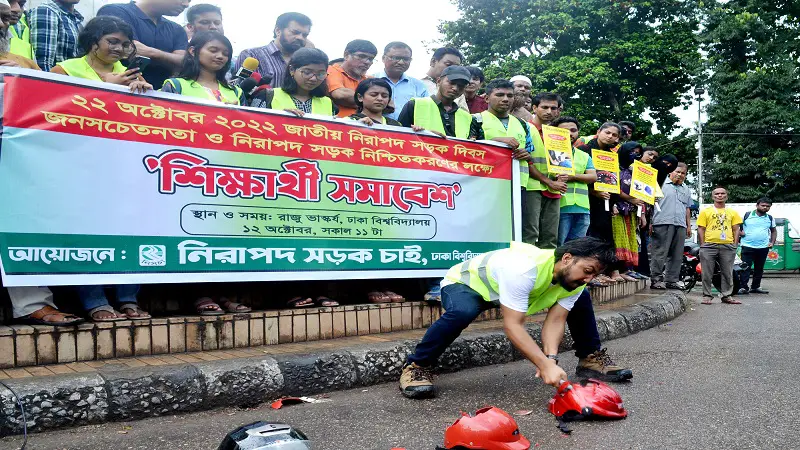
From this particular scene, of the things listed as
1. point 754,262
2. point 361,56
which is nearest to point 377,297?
point 361,56

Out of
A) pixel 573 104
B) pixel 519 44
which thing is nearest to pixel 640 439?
pixel 573 104

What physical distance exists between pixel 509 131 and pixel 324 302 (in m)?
2.27

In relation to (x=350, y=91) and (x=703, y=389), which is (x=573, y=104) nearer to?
(x=350, y=91)

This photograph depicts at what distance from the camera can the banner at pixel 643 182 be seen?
7.34 m

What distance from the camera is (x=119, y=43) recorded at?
4055 mm

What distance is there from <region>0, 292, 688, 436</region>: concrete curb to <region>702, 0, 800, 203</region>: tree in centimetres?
2377

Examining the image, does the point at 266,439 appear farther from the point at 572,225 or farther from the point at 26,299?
the point at 572,225

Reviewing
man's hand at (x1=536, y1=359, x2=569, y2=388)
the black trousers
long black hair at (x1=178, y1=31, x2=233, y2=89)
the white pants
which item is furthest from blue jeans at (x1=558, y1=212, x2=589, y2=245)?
the black trousers

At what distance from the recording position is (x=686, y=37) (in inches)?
984

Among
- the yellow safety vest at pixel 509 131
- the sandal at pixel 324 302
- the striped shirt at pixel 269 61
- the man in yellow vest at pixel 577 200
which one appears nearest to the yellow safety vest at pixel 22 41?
the striped shirt at pixel 269 61

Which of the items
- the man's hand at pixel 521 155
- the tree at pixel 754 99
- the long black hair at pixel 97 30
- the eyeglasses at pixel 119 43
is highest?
the tree at pixel 754 99

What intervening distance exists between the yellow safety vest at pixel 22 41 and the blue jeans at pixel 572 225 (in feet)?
15.0

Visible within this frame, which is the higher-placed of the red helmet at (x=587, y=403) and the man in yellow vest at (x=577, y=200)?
the man in yellow vest at (x=577, y=200)

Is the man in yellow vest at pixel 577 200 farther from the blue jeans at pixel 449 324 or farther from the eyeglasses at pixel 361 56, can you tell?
the blue jeans at pixel 449 324
